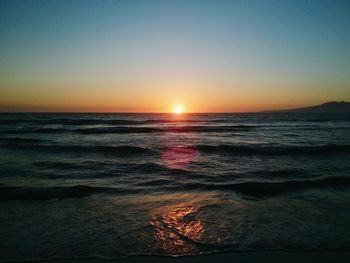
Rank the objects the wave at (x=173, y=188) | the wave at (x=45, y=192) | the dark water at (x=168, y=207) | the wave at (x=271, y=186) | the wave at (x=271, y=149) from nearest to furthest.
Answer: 1. the dark water at (x=168, y=207)
2. the wave at (x=45, y=192)
3. the wave at (x=173, y=188)
4. the wave at (x=271, y=186)
5. the wave at (x=271, y=149)

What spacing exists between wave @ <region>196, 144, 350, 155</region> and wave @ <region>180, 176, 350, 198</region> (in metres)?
7.43

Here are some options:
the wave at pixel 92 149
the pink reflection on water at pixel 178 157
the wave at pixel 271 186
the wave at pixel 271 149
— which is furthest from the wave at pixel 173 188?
the wave at pixel 92 149

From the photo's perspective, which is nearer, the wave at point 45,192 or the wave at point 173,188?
the wave at point 45,192

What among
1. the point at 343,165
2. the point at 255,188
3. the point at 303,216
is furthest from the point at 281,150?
the point at 303,216

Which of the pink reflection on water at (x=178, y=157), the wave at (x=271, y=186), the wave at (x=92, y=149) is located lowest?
the wave at (x=271, y=186)

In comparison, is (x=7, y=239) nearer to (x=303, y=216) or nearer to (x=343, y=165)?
(x=303, y=216)

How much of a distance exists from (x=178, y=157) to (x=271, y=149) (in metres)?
6.25

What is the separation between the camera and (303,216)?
623 centimetres

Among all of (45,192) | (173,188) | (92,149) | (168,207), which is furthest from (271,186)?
(92,149)

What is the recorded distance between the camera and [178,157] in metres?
15.1

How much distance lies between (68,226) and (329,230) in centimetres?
462

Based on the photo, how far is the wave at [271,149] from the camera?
17.1 meters

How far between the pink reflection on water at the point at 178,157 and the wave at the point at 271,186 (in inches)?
132

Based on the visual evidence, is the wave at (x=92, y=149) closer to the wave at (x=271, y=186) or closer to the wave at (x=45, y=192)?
the wave at (x=45, y=192)
